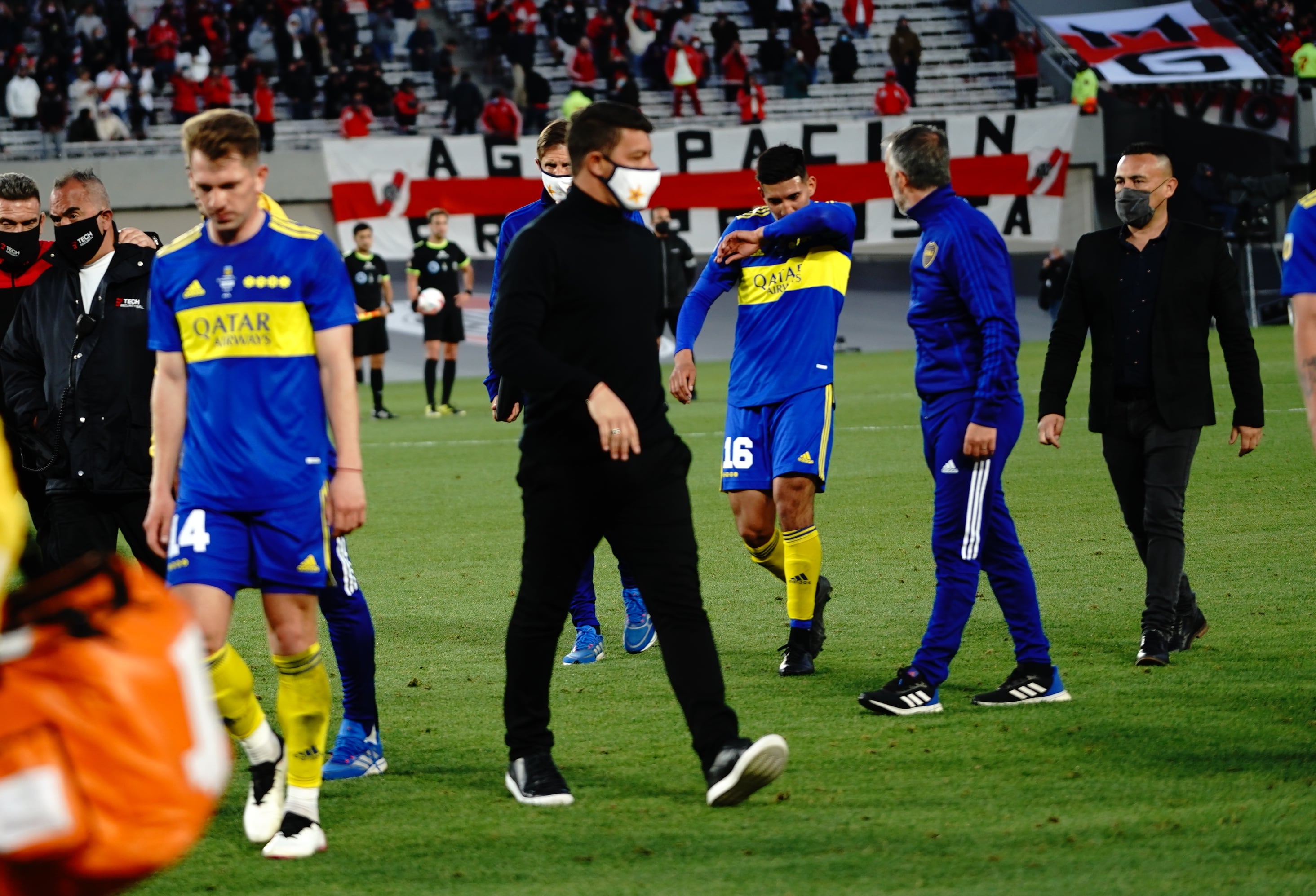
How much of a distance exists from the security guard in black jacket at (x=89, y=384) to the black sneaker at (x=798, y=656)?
2487 mm

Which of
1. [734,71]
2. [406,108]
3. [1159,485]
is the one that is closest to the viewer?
[1159,485]

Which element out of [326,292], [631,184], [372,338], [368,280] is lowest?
[372,338]

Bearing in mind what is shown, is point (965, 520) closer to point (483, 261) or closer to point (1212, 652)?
point (1212, 652)

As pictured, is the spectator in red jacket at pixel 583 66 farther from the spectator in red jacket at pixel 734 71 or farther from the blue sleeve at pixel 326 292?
the blue sleeve at pixel 326 292

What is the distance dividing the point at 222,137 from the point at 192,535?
106cm

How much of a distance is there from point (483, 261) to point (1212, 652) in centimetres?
2383

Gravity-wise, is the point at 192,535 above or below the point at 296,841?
above

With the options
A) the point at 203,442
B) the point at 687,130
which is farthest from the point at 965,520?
the point at 687,130

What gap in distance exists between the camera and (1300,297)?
4152mm

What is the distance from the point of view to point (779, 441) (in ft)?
20.3

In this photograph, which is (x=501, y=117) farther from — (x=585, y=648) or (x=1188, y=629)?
(x=1188, y=629)

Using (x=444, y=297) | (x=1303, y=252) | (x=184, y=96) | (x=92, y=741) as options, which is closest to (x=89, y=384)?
(x=92, y=741)

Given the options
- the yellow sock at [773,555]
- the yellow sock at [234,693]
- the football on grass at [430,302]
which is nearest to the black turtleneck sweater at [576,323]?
the yellow sock at [234,693]

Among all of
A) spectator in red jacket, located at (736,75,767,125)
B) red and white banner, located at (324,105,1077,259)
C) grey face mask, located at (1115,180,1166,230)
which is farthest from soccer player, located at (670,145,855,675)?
spectator in red jacket, located at (736,75,767,125)
